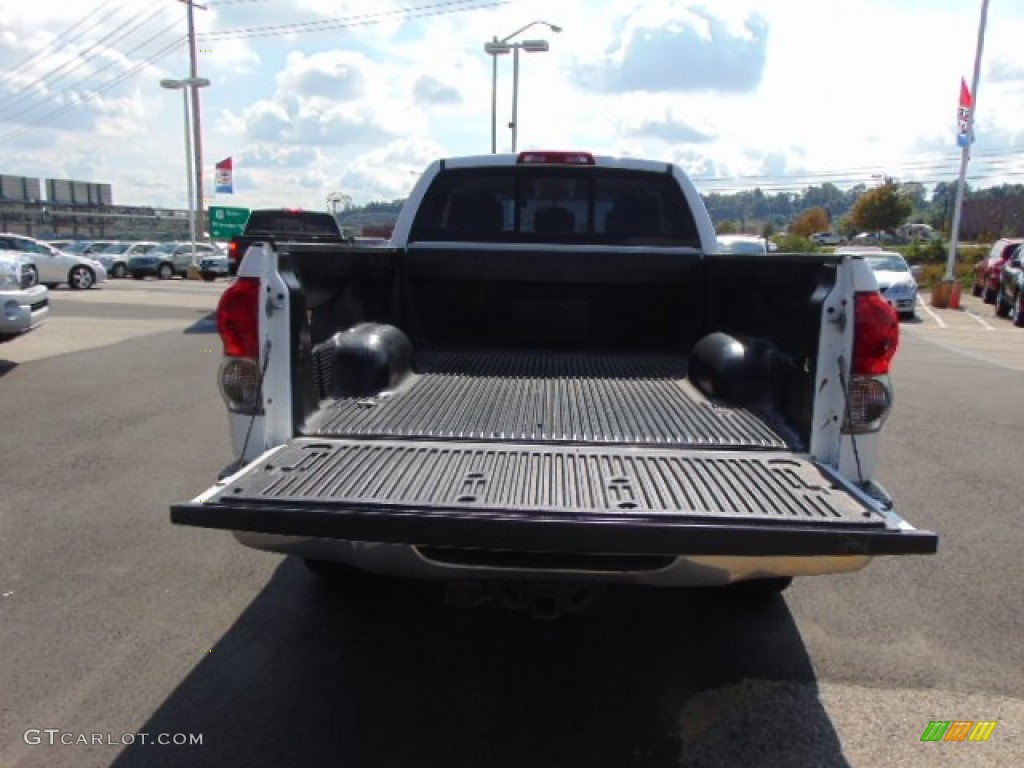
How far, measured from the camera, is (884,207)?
7025 cm

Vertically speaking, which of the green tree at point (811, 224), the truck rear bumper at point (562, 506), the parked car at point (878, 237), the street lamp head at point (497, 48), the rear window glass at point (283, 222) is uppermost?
the street lamp head at point (497, 48)

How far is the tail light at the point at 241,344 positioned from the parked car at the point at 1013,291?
19915mm

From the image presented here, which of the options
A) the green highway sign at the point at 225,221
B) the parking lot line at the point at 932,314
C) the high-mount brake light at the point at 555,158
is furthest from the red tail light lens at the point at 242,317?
the green highway sign at the point at 225,221

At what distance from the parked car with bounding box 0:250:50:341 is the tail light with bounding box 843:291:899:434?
9.49 m

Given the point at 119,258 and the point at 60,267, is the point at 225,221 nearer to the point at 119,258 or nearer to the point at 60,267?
the point at 60,267

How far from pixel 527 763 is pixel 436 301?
114 inches

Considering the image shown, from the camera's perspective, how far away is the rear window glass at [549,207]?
5.20 meters

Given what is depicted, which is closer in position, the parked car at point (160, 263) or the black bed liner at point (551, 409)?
the black bed liner at point (551, 409)

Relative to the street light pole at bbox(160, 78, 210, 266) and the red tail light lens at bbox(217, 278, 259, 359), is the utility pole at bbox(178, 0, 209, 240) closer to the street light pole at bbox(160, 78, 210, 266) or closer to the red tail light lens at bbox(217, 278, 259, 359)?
Result: the street light pole at bbox(160, 78, 210, 266)

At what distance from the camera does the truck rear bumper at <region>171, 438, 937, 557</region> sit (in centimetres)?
238

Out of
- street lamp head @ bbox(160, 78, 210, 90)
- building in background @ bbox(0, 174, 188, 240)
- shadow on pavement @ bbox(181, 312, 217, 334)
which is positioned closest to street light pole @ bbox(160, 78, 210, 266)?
street lamp head @ bbox(160, 78, 210, 90)

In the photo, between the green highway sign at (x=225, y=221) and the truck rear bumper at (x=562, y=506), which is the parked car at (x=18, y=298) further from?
the green highway sign at (x=225, y=221)

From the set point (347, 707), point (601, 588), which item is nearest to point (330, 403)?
point (347, 707)

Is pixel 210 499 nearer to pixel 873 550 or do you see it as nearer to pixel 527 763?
pixel 527 763
